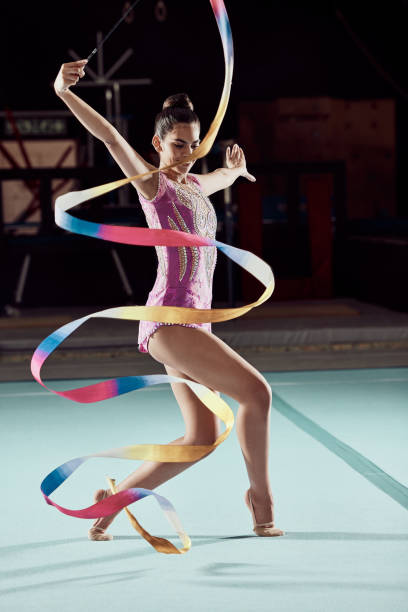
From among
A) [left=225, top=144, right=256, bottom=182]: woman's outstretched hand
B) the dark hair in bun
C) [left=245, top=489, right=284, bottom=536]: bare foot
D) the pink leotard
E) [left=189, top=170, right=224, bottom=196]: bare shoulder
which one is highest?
the dark hair in bun

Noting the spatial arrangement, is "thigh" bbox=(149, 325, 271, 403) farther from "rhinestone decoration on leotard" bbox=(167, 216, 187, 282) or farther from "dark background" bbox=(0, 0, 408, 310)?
"dark background" bbox=(0, 0, 408, 310)

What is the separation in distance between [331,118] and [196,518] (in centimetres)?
1392

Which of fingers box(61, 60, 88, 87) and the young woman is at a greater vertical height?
fingers box(61, 60, 88, 87)

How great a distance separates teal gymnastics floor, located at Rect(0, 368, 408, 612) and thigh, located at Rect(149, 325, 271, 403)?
0.62 meters

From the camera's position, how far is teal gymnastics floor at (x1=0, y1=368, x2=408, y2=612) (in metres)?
3.30

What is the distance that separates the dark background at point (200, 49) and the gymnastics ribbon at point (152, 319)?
12.9 m

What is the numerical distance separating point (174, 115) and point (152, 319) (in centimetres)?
77

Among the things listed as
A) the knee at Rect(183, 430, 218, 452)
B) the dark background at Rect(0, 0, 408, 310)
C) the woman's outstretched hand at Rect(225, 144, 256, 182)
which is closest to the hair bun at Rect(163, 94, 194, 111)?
the woman's outstretched hand at Rect(225, 144, 256, 182)

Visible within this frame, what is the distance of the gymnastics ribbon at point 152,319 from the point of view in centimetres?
367

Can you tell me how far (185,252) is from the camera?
3754 mm

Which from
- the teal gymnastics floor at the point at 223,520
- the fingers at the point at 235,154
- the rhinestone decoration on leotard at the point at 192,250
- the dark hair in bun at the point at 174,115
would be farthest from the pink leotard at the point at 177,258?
→ the teal gymnastics floor at the point at 223,520

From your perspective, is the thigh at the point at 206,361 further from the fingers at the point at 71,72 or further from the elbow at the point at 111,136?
the fingers at the point at 71,72

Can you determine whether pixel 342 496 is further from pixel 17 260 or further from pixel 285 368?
pixel 17 260

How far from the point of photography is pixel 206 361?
3.64 metres
